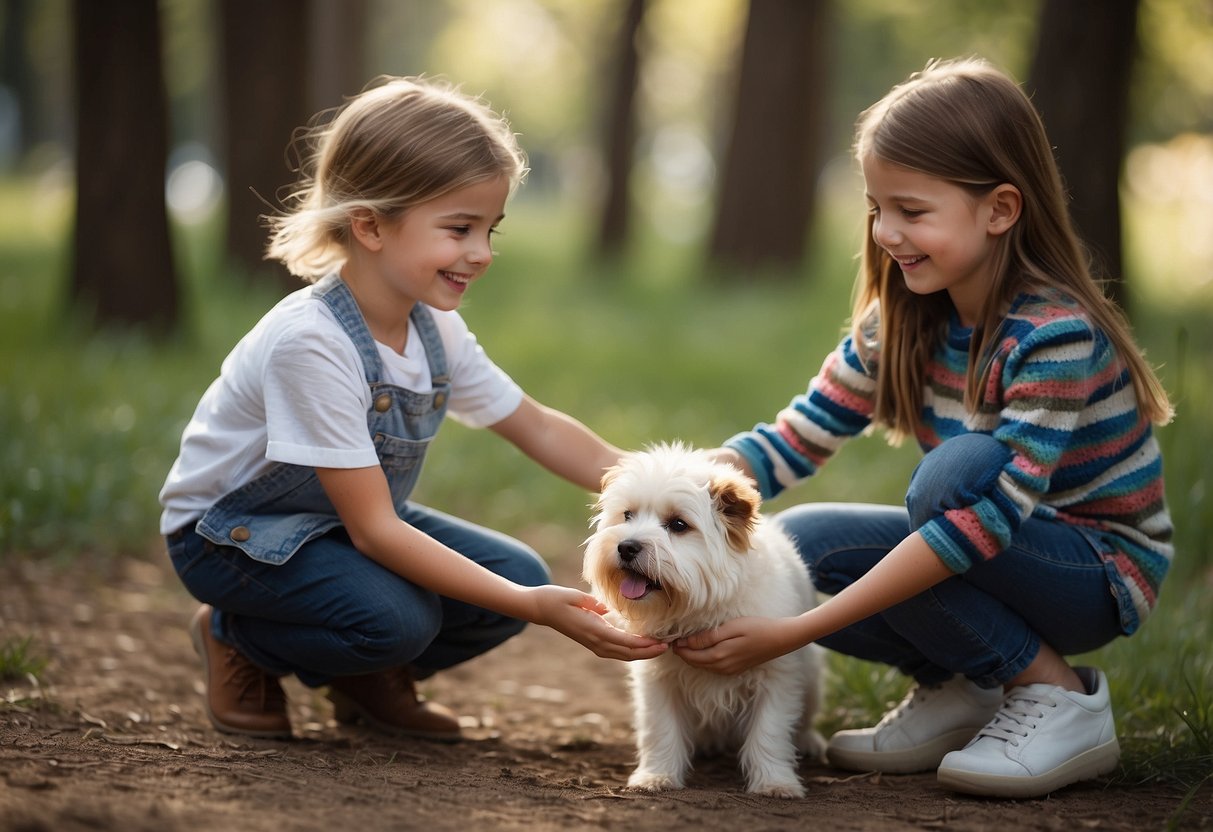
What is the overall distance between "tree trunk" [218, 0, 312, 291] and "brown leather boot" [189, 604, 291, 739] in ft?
18.4

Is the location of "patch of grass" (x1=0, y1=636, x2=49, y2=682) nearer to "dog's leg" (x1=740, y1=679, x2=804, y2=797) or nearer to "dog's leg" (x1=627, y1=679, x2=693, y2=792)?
"dog's leg" (x1=627, y1=679, x2=693, y2=792)

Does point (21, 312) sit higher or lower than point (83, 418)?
higher

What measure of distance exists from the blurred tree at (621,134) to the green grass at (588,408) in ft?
8.98

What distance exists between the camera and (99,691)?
11.9 feet

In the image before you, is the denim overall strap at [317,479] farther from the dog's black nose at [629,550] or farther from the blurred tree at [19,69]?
the blurred tree at [19,69]

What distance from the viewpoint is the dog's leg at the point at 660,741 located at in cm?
304

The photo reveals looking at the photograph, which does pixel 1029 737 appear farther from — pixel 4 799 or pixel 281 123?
pixel 281 123

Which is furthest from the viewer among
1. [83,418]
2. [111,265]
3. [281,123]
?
[281,123]

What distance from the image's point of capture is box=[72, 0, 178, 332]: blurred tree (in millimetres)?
7383

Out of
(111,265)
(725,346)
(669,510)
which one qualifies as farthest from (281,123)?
(669,510)

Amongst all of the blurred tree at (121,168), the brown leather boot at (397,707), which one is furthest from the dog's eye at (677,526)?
the blurred tree at (121,168)

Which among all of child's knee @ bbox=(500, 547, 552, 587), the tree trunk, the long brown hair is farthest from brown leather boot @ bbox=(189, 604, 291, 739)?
the tree trunk

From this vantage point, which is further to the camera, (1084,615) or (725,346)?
(725,346)

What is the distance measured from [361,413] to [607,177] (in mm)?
13312
